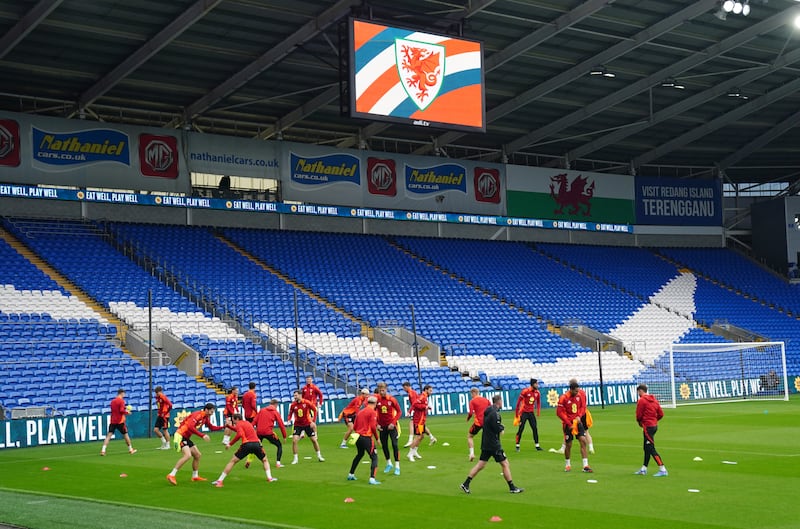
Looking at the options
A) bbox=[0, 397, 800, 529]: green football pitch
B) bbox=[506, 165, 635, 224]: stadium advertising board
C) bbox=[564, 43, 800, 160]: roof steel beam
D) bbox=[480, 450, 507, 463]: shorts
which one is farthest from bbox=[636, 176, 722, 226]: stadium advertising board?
bbox=[480, 450, 507, 463]: shorts

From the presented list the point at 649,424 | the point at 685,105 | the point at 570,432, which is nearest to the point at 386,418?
the point at 570,432

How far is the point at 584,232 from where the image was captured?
6238 cm

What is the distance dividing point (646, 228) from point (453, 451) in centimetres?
3980

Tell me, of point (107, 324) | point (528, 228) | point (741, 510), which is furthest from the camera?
point (528, 228)

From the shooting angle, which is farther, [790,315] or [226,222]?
[790,315]

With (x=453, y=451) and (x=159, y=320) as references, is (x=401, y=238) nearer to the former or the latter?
(x=159, y=320)

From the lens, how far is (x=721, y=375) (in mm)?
45375

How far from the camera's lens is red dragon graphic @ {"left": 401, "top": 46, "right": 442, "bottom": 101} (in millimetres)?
→ 32250

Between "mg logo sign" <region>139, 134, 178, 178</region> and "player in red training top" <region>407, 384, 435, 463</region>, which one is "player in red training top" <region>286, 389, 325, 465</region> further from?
"mg logo sign" <region>139, 134, 178, 178</region>

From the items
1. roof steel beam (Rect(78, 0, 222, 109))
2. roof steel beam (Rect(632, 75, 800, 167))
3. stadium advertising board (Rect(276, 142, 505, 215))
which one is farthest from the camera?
stadium advertising board (Rect(276, 142, 505, 215))

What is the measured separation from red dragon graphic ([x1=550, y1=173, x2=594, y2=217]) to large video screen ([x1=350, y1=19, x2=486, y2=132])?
82.8 ft

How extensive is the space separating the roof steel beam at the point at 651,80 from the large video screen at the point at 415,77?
10869 mm

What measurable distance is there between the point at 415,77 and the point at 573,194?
28518mm

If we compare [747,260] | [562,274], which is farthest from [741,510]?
[747,260]
